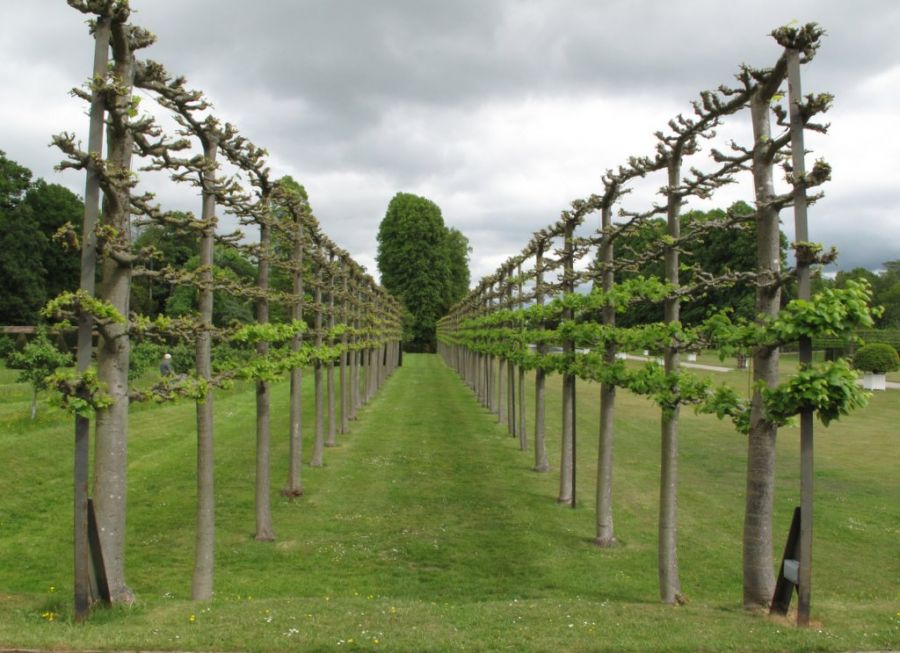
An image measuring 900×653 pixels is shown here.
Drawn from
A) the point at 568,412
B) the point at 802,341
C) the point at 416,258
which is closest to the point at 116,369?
the point at 802,341

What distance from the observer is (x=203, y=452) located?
30.9 feet

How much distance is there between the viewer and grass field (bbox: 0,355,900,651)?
636 cm

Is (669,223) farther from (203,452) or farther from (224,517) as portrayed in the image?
(224,517)

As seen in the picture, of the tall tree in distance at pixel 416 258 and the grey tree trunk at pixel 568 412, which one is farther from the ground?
the tall tree in distance at pixel 416 258

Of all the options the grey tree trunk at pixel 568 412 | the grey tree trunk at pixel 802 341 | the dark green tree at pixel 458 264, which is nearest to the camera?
the grey tree trunk at pixel 802 341

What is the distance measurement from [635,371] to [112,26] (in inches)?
281

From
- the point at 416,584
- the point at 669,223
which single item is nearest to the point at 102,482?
the point at 416,584

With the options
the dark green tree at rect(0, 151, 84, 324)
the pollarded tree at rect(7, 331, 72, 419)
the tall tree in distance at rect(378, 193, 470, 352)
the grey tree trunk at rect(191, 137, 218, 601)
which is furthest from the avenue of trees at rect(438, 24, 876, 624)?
the tall tree in distance at rect(378, 193, 470, 352)

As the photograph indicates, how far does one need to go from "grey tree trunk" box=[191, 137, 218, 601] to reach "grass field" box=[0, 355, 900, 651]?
1.19 ft

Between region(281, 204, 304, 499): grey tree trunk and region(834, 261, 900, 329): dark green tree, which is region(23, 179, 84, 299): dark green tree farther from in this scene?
region(834, 261, 900, 329): dark green tree

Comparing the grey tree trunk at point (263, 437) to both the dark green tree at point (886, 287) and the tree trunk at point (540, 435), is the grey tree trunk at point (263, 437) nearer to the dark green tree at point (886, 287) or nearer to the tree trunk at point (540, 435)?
the tree trunk at point (540, 435)

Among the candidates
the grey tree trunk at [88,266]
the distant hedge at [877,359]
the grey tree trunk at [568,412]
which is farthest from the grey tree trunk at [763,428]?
the distant hedge at [877,359]

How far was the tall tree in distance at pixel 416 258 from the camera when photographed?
2933 inches

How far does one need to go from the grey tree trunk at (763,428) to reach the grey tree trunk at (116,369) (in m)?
6.46
